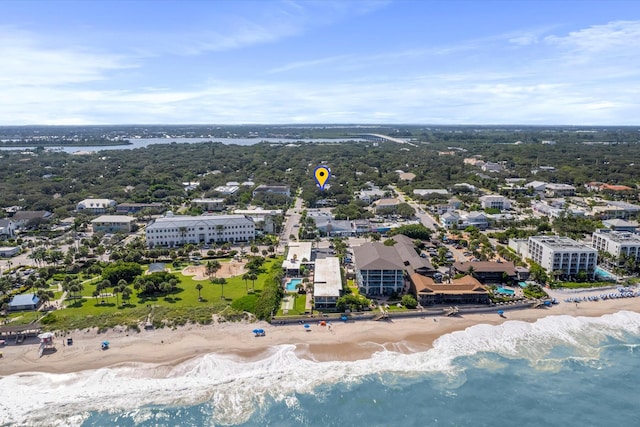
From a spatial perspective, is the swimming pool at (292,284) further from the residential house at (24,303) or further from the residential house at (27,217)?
the residential house at (27,217)

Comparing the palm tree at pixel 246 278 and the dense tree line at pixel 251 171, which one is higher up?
the dense tree line at pixel 251 171

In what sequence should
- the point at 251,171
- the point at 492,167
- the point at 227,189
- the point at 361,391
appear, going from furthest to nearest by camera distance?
1. the point at 492,167
2. the point at 251,171
3. the point at 227,189
4. the point at 361,391

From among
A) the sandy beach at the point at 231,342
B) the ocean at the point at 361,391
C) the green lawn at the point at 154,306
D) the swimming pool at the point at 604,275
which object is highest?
the swimming pool at the point at 604,275

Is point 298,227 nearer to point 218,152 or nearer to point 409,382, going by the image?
point 409,382

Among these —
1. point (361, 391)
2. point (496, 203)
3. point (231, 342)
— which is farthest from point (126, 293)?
point (496, 203)

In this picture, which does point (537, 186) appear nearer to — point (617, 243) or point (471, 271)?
point (617, 243)

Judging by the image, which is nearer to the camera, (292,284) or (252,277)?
(252,277)

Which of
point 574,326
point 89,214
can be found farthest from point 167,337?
point 89,214

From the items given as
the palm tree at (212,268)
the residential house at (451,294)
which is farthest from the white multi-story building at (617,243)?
the palm tree at (212,268)
